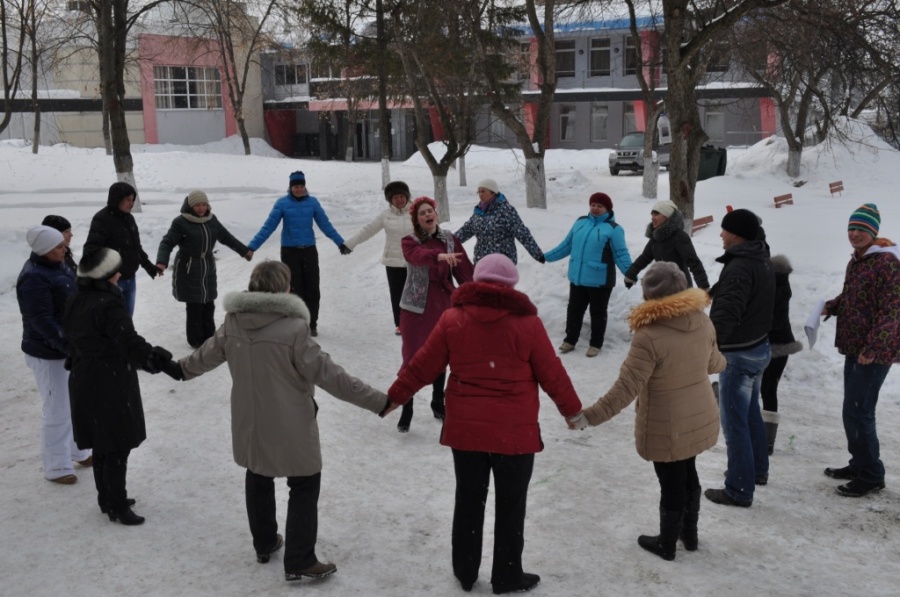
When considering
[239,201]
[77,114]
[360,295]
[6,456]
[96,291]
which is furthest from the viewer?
[77,114]

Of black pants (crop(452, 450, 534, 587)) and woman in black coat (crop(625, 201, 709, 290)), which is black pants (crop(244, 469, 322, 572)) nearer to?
black pants (crop(452, 450, 534, 587))

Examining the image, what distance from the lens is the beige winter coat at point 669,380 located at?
13.7ft

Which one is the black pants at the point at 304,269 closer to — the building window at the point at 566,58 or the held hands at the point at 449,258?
the held hands at the point at 449,258

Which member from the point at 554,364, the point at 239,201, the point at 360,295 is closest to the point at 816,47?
the point at 360,295

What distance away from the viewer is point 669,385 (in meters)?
4.25

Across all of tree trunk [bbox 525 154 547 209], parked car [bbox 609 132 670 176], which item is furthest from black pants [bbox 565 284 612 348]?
parked car [bbox 609 132 670 176]

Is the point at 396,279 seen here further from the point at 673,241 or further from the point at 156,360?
the point at 156,360

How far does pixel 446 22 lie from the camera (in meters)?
16.3

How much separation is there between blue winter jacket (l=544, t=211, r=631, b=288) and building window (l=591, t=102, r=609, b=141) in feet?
117

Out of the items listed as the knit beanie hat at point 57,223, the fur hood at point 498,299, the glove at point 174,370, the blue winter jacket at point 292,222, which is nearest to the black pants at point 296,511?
the glove at point 174,370

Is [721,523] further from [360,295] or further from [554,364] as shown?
[360,295]

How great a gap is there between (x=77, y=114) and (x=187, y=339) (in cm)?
3728

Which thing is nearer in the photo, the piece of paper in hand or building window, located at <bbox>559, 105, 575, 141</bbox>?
the piece of paper in hand

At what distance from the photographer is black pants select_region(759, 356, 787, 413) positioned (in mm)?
5980
